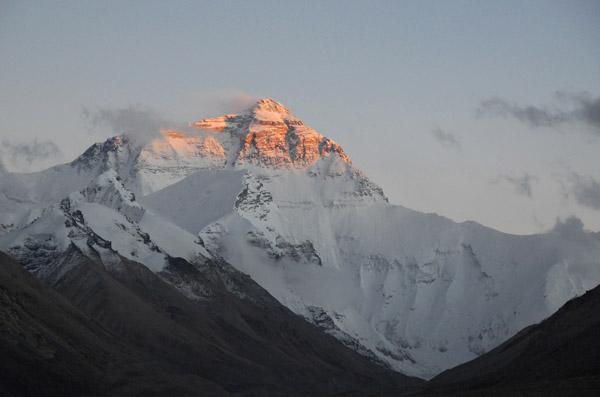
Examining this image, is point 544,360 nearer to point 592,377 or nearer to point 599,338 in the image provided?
point 599,338

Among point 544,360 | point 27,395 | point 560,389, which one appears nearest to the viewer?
point 560,389

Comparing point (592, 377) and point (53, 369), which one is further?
point (53, 369)

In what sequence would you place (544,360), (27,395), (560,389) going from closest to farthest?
(560,389)
(27,395)
(544,360)

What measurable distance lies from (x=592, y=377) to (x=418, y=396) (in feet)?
170

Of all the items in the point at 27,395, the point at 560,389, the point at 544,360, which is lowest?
the point at 27,395

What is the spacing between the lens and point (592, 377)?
473ft

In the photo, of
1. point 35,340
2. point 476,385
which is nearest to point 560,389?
point 476,385

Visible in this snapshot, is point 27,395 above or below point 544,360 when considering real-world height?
below

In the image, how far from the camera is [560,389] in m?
143

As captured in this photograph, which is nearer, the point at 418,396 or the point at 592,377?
the point at 592,377

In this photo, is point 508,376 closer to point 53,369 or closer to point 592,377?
point 592,377

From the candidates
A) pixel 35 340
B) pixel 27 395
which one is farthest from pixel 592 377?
pixel 35 340

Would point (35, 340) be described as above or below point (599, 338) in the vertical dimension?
below

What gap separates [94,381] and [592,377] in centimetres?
8718
